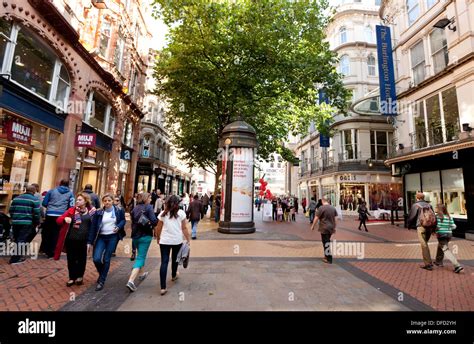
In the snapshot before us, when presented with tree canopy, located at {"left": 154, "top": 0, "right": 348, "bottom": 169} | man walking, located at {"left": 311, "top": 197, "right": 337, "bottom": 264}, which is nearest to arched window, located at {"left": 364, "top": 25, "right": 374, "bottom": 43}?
tree canopy, located at {"left": 154, "top": 0, "right": 348, "bottom": 169}

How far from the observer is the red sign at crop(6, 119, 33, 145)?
28.6 ft

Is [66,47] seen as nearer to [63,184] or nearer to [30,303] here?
[63,184]

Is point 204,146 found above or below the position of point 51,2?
below

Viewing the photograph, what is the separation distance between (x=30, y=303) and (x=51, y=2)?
11.4 metres

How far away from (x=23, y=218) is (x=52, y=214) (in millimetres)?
614

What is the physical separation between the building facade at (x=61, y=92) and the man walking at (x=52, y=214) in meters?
3.86

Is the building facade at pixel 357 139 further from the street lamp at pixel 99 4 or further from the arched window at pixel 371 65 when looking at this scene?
the street lamp at pixel 99 4

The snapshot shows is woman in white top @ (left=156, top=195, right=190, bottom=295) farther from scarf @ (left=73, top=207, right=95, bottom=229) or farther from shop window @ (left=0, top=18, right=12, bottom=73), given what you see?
shop window @ (left=0, top=18, right=12, bottom=73)

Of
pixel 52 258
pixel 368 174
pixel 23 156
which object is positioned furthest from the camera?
pixel 368 174

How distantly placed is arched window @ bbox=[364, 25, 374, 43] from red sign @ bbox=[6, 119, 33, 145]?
3108 centimetres

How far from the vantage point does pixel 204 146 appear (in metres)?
18.4

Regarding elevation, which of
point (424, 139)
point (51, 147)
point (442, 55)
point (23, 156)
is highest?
point (442, 55)

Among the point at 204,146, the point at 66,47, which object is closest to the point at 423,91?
the point at 204,146

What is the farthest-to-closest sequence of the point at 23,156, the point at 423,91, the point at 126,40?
the point at 126,40, the point at 423,91, the point at 23,156
